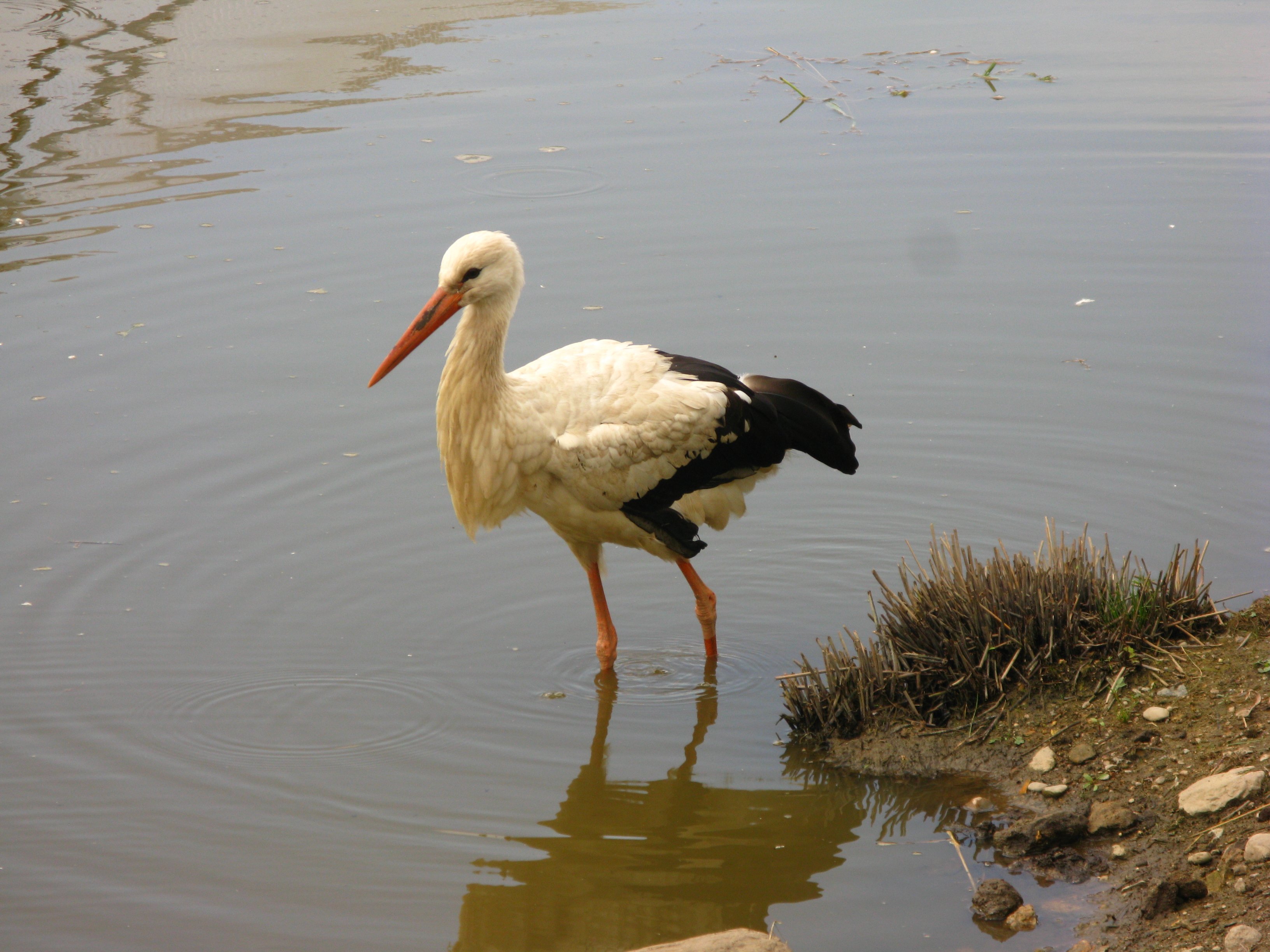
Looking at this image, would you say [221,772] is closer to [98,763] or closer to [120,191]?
[98,763]

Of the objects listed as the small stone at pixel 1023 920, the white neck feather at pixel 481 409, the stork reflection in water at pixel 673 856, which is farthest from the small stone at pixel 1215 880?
the white neck feather at pixel 481 409

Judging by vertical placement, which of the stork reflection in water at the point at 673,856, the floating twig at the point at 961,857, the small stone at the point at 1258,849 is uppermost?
the small stone at the point at 1258,849

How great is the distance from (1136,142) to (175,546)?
28.4ft

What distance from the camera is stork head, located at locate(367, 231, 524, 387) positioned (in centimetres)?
534

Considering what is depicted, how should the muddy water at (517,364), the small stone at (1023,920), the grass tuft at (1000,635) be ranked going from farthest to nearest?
1. the grass tuft at (1000,635)
2. the muddy water at (517,364)
3. the small stone at (1023,920)

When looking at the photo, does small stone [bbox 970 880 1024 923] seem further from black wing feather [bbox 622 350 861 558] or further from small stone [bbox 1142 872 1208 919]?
black wing feather [bbox 622 350 861 558]

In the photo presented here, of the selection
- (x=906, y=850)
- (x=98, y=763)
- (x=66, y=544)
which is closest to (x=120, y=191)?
(x=66, y=544)

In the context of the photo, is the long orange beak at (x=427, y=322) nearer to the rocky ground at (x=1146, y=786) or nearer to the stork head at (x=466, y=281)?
the stork head at (x=466, y=281)

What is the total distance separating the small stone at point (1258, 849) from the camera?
3.58 meters

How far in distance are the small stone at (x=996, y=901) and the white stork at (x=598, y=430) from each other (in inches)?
83.6

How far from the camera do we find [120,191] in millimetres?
11102

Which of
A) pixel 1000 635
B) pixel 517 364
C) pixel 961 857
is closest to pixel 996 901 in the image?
pixel 961 857

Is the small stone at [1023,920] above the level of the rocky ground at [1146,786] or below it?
below

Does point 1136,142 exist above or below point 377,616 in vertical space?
above
